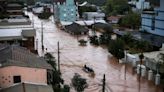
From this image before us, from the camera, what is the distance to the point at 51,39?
1235 inches

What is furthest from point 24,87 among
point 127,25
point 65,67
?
point 127,25

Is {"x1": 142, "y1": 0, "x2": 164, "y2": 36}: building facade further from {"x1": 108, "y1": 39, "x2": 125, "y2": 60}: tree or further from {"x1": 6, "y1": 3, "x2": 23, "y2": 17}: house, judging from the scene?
{"x1": 6, "y1": 3, "x2": 23, "y2": 17}: house

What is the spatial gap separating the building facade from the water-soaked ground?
4287 millimetres

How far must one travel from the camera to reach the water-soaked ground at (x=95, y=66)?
623 inches

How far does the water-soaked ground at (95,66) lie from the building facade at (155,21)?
429 cm

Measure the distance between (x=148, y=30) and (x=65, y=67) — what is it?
35.5ft

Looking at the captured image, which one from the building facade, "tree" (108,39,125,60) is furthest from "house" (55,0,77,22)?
"tree" (108,39,125,60)

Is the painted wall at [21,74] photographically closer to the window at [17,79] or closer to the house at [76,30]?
the window at [17,79]

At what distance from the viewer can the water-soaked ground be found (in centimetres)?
1582

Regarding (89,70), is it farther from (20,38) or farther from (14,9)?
(14,9)

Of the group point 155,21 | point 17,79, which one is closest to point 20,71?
point 17,79

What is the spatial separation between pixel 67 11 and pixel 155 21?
2028cm

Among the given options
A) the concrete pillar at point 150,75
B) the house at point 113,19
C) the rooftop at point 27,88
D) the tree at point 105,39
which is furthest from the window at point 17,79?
the house at point 113,19

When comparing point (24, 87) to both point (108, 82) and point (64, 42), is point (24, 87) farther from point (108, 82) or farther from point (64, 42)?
point (64, 42)
